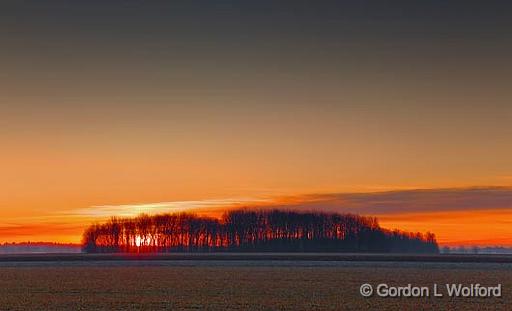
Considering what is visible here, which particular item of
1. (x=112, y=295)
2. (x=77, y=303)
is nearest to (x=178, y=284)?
(x=112, y=295)

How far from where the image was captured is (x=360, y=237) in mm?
193000

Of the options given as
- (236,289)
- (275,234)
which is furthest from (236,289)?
(275,234)

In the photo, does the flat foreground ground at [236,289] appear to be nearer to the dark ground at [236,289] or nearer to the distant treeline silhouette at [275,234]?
the dark ground at [236,289]

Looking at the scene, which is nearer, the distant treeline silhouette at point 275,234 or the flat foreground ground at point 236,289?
the flat foreground ground at point 236,289

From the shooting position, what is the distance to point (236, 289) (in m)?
53.5

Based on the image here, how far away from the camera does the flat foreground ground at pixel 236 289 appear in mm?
43719

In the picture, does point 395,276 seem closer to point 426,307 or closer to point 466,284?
point 466,284

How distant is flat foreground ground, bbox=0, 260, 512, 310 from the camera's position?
4372 cm

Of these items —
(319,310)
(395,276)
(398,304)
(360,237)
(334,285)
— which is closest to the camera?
(319,310)

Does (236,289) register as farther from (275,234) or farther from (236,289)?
(275,234)

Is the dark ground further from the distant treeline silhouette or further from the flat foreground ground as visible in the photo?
the distant treeline silhouette

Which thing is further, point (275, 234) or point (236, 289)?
point (275, 234)

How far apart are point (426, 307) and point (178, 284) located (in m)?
23.2

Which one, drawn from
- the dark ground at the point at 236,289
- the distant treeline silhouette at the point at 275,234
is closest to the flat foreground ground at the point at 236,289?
the dark ground at the point at 236,289
